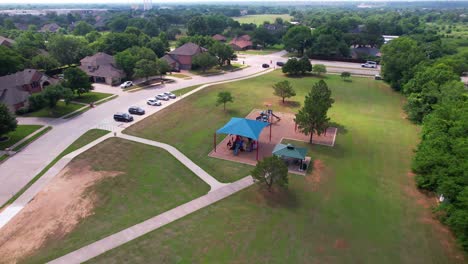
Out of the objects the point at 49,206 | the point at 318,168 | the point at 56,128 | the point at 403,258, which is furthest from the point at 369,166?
the point at 56,128

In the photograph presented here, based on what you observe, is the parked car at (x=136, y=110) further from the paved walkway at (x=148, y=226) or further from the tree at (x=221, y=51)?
the tree at (x=221, y=51)

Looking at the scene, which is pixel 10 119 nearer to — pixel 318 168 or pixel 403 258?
pixel 318 168

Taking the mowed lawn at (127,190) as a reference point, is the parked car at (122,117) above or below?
above

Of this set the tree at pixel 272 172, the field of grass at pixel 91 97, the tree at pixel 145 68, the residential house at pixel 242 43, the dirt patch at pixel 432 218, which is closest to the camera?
the dirt patch at pixel 432 218

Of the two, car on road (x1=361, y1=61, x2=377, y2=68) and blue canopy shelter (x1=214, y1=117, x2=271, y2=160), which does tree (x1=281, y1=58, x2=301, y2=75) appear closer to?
car on road (x1=361, y1=61, x2=377, y2=68)

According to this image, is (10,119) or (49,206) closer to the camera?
(49,206)

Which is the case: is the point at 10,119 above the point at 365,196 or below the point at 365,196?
above

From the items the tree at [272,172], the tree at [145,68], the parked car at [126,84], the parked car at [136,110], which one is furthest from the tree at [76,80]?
the tree at [272,172]
